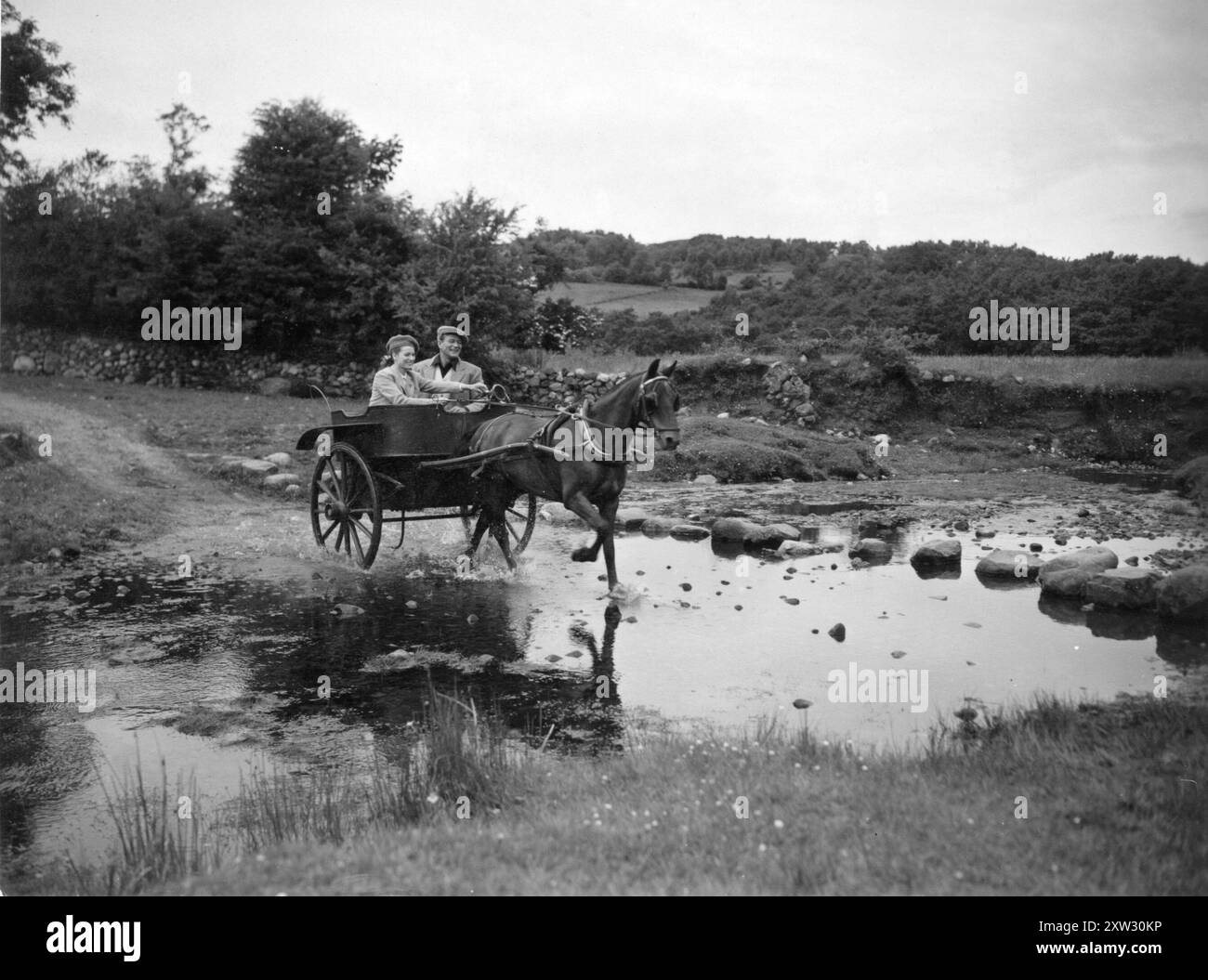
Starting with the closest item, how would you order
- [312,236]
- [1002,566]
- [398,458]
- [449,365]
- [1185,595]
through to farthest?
[1185,595] → [1002,566] → [398,458] → [449,365] → [312,236]

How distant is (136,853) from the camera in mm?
4477

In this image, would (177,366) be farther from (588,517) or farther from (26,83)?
(588,517)

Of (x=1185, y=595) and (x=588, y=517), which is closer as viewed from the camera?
(x=1185, y=595)

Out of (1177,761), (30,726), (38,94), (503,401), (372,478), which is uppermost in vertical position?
(38,94)

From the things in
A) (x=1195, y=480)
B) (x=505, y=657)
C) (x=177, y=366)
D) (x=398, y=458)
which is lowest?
(x=505, y=657)

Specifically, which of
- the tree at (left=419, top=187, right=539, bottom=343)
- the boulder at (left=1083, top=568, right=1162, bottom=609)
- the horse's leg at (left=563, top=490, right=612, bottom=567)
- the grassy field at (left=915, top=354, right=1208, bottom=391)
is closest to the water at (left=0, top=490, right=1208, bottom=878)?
the boulder at (left=1083, top=568, right=1162, bottom=609)

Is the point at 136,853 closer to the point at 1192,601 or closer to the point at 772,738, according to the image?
the point at 772,738

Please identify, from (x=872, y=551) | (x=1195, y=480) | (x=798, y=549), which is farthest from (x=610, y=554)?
(x=1195, y=480)

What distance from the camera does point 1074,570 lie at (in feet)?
33.3

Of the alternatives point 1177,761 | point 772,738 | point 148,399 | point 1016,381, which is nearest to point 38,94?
point 772,738

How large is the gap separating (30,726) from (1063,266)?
2973 centimetres

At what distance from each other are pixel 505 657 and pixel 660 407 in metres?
3.23

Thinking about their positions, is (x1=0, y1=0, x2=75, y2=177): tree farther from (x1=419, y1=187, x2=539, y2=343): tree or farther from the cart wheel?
(x1=419, y1=187, x2=539, y2=343): tree

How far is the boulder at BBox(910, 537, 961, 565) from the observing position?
11.9 m
